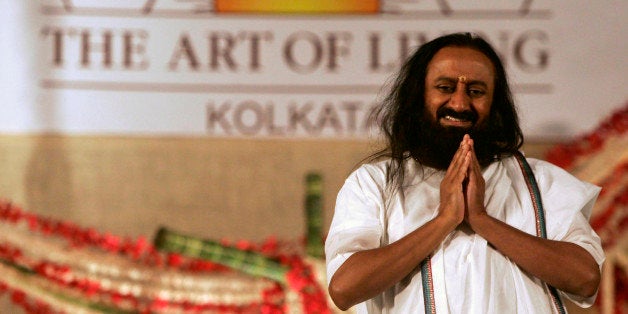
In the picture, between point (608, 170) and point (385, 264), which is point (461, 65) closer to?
point (385, 264)

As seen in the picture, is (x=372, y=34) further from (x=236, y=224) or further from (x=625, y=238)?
(x=625, y=238)

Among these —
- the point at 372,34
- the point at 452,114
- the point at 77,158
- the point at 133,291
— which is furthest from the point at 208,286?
the point at 452,114

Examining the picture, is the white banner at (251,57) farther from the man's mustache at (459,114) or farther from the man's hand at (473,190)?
the man's hand at (473,190)

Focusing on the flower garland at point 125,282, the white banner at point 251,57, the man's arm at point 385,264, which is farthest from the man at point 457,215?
the white banner at point 251,57

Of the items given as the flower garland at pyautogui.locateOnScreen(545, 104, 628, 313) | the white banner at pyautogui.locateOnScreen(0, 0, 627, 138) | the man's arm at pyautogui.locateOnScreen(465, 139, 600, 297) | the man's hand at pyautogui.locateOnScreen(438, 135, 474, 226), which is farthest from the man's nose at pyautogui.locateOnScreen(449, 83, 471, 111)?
the white banner at pyautogui.locateOnScreen(0, 0, 627, 138)

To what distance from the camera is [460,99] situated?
100 inches

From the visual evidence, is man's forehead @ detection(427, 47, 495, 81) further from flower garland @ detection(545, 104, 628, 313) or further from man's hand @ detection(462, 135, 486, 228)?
flower garland @ detection(545, 104, 628, 313)

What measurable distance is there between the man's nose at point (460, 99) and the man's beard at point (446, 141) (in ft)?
0.05

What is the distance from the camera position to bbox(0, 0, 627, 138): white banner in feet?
18.4

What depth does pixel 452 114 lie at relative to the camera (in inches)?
101

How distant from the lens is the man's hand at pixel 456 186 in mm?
2395

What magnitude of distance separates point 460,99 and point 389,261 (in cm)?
46

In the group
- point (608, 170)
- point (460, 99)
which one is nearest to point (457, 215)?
point (460, 99)

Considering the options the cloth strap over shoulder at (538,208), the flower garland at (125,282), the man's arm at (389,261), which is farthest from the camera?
the flower garland at (125,282)
